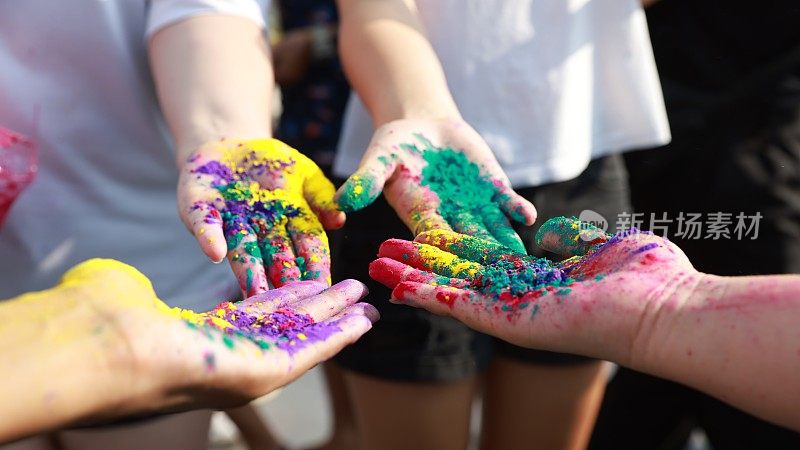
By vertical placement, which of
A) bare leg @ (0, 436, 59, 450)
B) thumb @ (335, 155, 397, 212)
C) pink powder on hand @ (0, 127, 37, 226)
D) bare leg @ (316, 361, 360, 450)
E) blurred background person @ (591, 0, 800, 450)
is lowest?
bare leg @ (316, 361, 360, 450)

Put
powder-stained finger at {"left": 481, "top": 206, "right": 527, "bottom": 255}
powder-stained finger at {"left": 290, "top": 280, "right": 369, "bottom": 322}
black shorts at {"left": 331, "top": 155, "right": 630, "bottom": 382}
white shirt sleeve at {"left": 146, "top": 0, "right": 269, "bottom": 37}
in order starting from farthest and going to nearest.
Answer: black shorts at {"left": 331, "top": 155, "right": 630, "bottom": 382} → white shirt sleeve at {"left": 146, "top": 0, "right": 269, "bottom": 37} → powder-stained finger at {"left": 481, "top": 206, "right": 527, "bottom": 255} → powder-stained finger at {"left": 290, "top": 280, "right": 369, "bottom": 322}

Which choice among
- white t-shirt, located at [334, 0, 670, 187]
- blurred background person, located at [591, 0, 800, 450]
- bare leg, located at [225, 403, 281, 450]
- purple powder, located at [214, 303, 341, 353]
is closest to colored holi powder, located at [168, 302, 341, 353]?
purple powder, located at [214, 303, 341, 353]

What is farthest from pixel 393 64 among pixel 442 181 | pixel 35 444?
pixel 35 444

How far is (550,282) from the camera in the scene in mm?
812

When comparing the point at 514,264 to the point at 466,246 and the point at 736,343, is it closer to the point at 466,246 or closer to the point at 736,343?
the point at 466,246

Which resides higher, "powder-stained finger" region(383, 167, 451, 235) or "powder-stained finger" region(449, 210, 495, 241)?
"powder-stained finger" region(383, 167, 451, 235)

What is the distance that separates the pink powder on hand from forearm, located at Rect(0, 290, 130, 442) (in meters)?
Answer: 0.37

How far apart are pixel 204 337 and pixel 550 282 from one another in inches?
15.2

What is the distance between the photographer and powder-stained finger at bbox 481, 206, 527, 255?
37.4 inches

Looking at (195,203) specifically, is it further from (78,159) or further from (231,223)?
(78,159)

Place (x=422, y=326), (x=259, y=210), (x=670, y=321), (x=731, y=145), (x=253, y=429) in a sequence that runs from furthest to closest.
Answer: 1. (x=253, y=429)
2. (x=731, y=145)
3. (x=422, y=326)
4. (x=259, y=210)
5. (x=670, y=321)

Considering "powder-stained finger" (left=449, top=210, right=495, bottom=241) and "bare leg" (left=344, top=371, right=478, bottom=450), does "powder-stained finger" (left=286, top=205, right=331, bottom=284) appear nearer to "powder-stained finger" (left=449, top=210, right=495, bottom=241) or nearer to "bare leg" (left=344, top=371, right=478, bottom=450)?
"powder-stained finger" (left=449, top=210, right=495, bottom=241)

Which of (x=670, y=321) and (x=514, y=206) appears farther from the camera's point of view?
(x=514, y=206)

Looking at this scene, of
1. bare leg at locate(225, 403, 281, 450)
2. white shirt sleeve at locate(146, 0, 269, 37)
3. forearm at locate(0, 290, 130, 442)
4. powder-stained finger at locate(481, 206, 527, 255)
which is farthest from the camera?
bare leg at locate(225, 403, 281, 450)
